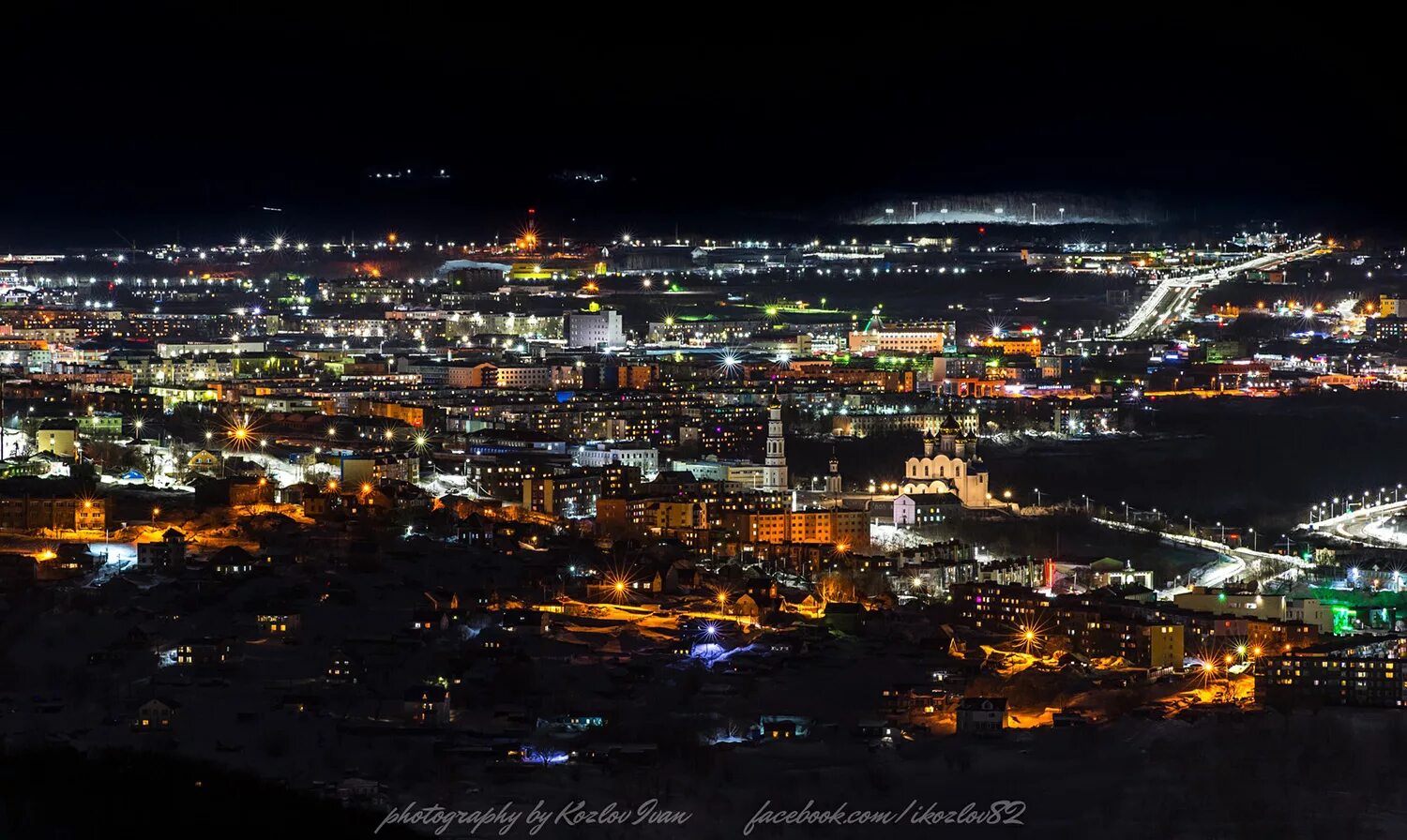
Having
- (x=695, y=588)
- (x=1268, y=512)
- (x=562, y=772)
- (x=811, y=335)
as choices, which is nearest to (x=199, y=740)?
(x=562, y=772)

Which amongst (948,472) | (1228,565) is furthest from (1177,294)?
(1228,565)

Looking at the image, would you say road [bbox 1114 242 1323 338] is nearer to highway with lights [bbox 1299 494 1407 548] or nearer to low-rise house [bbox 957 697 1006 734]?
highway with lights [bbox 1299 494 1407 548]

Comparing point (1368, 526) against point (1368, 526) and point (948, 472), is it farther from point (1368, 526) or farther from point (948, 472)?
point (948, 472)

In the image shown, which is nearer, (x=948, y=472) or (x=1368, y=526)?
(x=1368, y=526)

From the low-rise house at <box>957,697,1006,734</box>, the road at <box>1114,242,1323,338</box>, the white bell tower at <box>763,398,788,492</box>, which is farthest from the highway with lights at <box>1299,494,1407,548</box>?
the road at <box>1114,242,1323,338</box>

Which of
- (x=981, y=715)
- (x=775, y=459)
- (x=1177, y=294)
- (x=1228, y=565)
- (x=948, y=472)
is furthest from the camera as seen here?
(x=1177, y=294)

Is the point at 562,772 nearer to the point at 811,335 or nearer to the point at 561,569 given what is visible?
the point at 561,569
